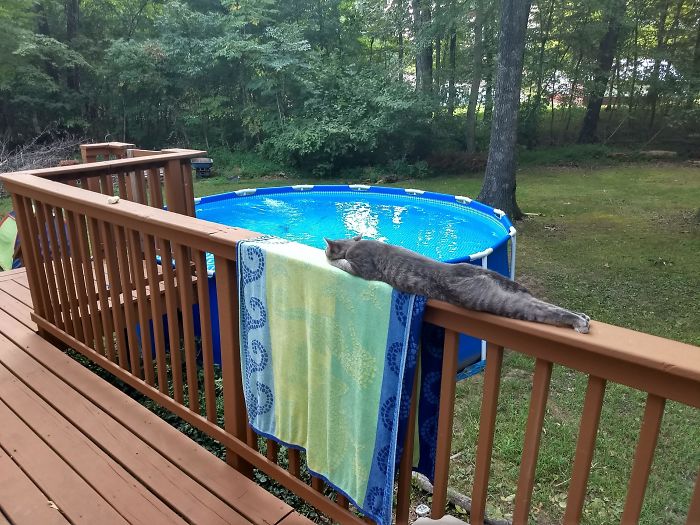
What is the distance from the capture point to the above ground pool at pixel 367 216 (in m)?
7.62

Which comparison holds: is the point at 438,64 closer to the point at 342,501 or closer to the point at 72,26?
the point at 72,26

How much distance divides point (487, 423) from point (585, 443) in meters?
0.26

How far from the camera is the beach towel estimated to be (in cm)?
142

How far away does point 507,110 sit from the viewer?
8.21 m

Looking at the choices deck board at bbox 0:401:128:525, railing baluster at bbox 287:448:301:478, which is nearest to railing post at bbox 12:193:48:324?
deck board at bbox 0:401:128:525

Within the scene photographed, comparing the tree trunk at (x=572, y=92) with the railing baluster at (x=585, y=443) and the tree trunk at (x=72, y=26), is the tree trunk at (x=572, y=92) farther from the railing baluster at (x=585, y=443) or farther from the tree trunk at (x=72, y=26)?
the railing baluster at (x=585, y=443)

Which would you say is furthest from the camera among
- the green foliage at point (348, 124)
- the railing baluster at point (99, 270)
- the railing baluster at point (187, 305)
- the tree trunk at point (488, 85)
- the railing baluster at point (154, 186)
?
the tree trunk at point (488, 85)

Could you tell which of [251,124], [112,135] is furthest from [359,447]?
[112,135]

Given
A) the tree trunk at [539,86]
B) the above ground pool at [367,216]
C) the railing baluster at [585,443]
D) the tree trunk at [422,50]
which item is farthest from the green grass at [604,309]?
the tree trunk at [539,86]

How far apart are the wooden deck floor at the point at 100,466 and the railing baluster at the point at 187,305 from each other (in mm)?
306

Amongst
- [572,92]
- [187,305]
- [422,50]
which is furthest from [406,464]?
[572,92]

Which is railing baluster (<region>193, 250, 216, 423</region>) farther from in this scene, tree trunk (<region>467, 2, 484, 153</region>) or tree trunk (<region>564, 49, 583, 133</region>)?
tree trunk (<region>564, 49, 583, 133</region>)

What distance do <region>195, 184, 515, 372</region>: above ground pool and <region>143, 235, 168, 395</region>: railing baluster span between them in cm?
512

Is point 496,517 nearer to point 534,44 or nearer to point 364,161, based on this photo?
point 364,161
